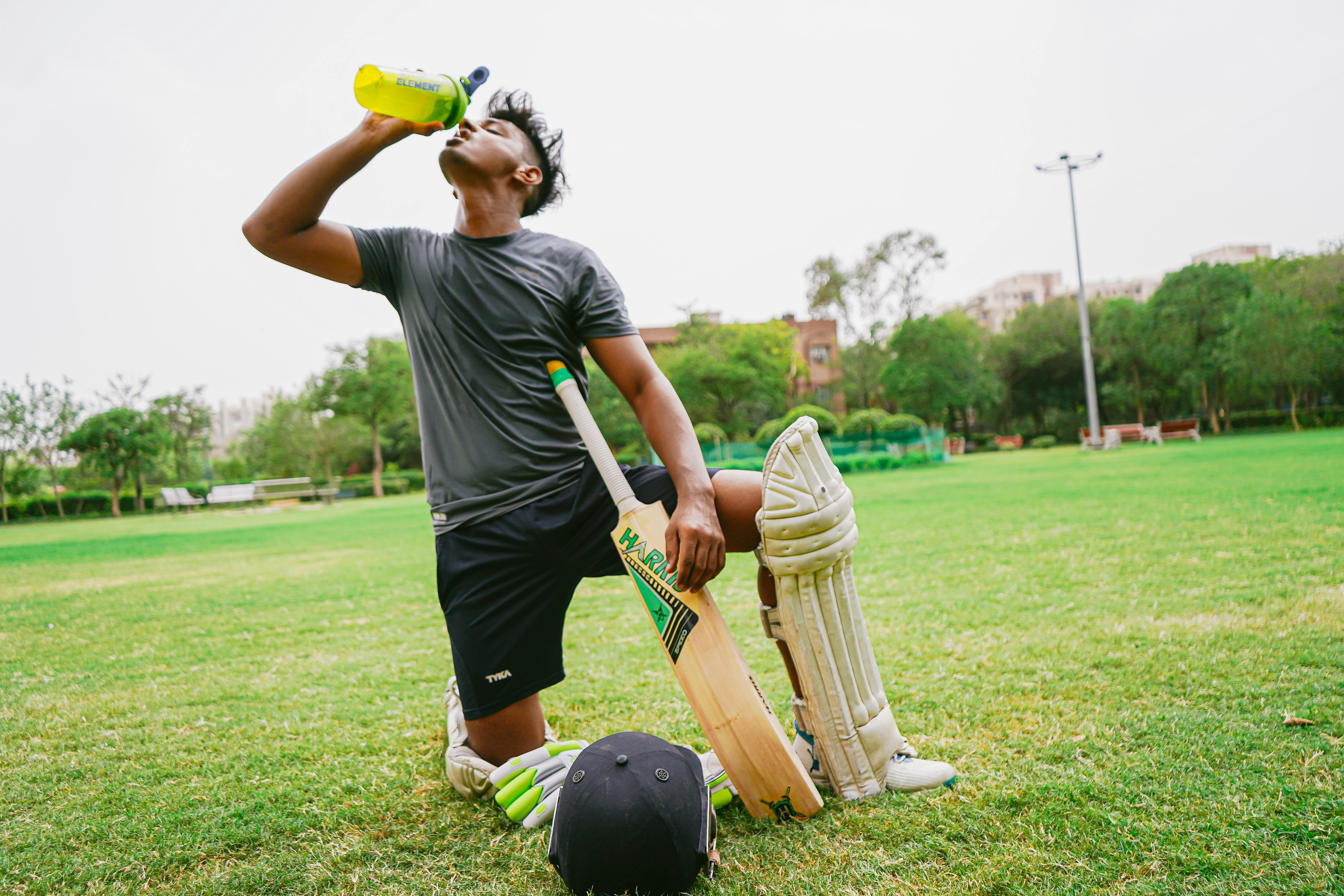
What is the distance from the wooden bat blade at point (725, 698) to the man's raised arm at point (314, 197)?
1.21m

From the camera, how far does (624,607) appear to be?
199 inches

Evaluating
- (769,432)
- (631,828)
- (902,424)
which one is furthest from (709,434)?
(631,828)

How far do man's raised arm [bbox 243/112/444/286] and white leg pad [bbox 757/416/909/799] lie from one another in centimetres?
129

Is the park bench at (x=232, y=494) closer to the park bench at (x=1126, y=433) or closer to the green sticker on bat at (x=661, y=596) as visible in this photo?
the green sticker on bat at (x=661, y=596)

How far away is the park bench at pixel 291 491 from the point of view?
98.6 feet

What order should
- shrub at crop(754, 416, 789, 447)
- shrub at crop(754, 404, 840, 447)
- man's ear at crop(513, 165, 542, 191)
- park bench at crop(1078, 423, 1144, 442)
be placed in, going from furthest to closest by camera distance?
park bench at crop(1078, 423, 1144, 442), shrub at crop(754, 416, 789, 447), shrub at crop(754, 404, 840, 447), man's ear at crop(513, 165, 542, 191)

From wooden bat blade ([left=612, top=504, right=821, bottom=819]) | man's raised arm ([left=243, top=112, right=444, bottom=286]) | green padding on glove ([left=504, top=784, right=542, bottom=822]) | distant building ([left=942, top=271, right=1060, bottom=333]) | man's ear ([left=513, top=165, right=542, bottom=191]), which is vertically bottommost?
green padding on glove ([left=504, top=784, right=542, bottom=822])

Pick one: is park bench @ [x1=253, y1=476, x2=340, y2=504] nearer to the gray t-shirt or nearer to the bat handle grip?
the gray t-shirt

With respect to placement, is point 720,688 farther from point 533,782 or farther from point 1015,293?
point 1015,293

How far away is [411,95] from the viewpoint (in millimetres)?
1869

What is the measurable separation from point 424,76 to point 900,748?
2194 mm

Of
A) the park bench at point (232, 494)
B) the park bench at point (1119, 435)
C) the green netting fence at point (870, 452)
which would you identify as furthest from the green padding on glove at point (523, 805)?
the park bench at point (232, 494)

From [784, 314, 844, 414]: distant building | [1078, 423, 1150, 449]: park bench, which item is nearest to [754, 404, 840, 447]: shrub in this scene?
[1078, 423, 1150, 449]: park bench

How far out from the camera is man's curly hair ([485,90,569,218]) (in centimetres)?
254
